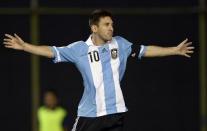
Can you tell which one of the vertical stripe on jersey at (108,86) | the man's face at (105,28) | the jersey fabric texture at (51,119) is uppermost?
the man's face at (105,28)

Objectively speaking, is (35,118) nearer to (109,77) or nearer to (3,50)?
(3,50)

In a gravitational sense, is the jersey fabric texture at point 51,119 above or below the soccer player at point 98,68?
below

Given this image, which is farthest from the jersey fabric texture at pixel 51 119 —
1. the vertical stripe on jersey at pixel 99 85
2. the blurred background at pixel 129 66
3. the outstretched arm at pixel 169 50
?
the vertical stripe on jersey at pixel 99 85

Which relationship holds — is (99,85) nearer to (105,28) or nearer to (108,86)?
(108,86)

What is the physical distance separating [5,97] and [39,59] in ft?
2.73

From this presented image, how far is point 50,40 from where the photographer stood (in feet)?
46.5

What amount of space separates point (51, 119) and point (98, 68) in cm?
492

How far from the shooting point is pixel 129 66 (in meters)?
14.3

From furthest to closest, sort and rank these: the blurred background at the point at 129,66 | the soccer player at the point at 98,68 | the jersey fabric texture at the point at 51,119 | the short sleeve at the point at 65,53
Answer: the blurred background at the point at 129,66
the jersey fabric texture at the point at 51,119
the short sleeve at the point at 65,53
the soccer player at the point at 98,68

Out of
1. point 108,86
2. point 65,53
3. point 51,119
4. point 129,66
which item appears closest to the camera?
point 108,86

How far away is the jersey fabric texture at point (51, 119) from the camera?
44.0 feet

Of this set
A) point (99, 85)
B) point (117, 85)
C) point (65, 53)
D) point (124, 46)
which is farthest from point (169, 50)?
point (65, 53)

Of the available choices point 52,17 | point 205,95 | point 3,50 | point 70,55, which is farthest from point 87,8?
point 70,55

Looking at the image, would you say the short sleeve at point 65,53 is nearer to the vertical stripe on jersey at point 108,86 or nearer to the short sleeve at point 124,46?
the vertical stripe on jersey at point 108,86
